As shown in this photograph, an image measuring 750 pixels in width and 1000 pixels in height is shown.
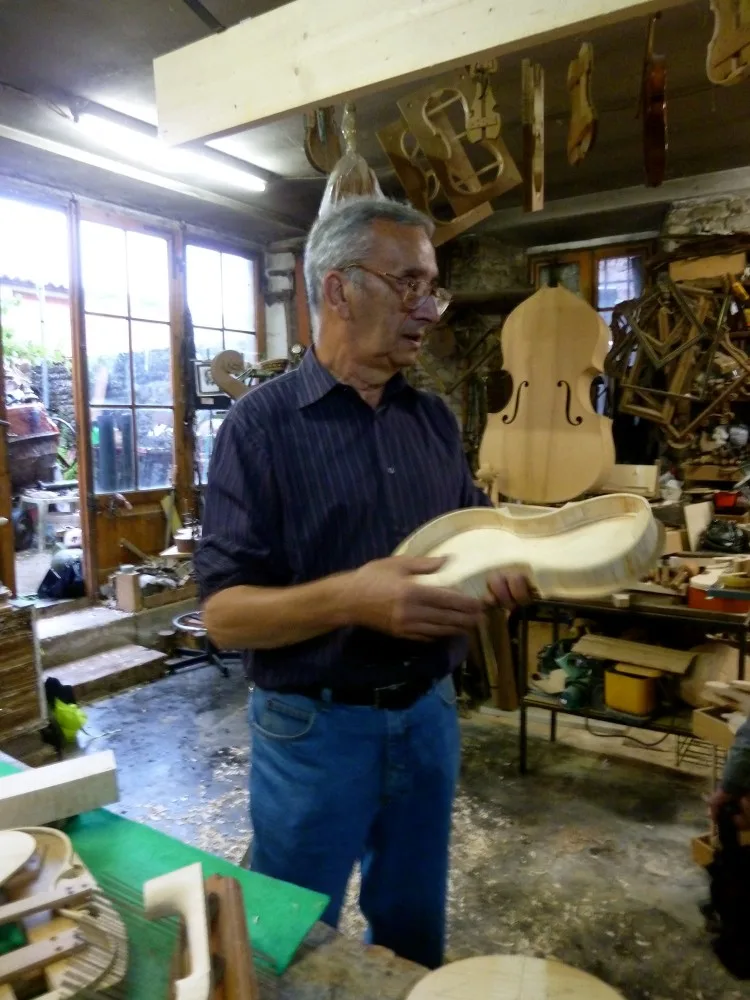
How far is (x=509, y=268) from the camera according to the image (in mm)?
6039

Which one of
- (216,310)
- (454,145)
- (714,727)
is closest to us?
(454,145)

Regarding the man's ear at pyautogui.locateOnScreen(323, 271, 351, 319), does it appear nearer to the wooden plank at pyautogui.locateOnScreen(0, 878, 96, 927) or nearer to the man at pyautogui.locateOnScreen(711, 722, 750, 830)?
the wooden plank at pyautogui.locateOnScreen(0, 878, 96, 927)

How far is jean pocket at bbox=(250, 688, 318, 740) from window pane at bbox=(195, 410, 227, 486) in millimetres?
4345

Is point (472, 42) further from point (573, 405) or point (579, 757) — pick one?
point (579, 757)

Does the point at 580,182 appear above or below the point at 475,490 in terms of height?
above

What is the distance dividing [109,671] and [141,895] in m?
3.51

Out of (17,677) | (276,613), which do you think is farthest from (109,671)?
(276,613)

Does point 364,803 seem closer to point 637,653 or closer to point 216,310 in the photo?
point 637,653

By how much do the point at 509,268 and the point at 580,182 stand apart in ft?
3.61

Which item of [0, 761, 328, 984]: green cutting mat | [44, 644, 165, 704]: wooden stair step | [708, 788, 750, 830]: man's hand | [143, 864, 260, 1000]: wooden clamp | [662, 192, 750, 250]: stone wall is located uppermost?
[662, 192, 750, 250]: stone wall

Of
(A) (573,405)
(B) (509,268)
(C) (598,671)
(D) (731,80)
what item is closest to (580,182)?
(B) (509,268)

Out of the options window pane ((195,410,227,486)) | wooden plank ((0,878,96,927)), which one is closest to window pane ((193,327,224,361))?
window pane ((195,410,227,486))

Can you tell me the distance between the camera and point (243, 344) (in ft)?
19.6

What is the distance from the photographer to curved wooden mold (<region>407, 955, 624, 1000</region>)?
2.56 feet
